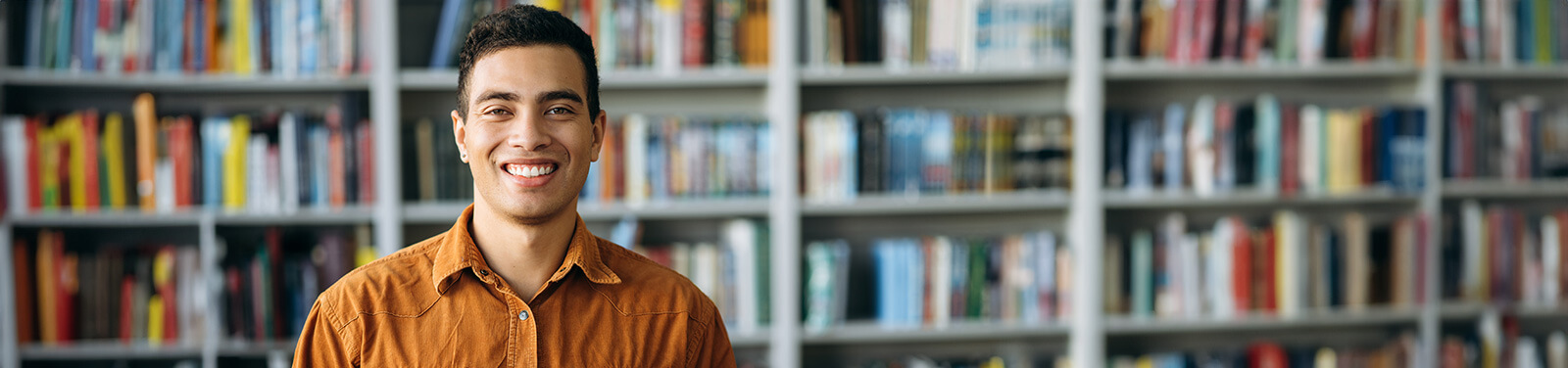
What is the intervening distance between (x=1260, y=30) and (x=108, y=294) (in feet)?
9.62

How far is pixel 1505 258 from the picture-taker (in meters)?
2.55

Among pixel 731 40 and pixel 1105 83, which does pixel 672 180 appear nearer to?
pixel 731 40

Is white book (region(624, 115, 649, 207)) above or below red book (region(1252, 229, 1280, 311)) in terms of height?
above

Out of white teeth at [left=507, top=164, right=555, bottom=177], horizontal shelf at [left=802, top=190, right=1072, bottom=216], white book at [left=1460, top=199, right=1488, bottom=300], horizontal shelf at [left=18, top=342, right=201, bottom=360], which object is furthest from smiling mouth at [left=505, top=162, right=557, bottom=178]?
white book at [left=1460, top=199, right=1488, bottom=300]

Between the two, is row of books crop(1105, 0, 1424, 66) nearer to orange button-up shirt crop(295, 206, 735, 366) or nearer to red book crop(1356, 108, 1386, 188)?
red book crop(1356, 108, 1386, 188)

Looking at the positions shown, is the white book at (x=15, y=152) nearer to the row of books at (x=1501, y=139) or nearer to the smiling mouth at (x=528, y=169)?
the smiling mouth at (x=528, y=169)

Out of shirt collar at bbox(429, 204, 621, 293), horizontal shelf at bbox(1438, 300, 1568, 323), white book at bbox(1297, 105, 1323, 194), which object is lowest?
horizontal shelf at bbox(1438, 300, 1568, 323)

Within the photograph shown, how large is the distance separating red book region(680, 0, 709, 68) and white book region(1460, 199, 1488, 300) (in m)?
2.11

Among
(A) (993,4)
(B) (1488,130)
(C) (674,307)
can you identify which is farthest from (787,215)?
(B) (1488,130)

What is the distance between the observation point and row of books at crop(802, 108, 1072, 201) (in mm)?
2328

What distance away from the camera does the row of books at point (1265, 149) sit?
2.39 meters

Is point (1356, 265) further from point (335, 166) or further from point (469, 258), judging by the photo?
point (335, 166)

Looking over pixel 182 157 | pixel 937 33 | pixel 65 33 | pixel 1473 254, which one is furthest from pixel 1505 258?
pixel 65 33

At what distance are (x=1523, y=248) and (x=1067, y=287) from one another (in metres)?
1.30
